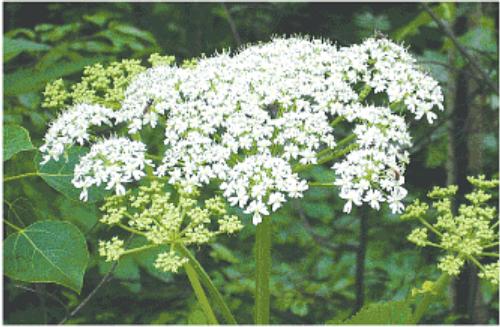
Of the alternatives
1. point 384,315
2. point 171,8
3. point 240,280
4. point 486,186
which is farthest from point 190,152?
point 171,8

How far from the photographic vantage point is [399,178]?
1698 millimetres

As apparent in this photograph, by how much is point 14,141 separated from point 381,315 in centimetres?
89

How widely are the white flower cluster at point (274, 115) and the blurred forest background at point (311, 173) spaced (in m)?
0.65

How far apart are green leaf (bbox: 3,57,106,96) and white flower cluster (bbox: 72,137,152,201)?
2.13 feet

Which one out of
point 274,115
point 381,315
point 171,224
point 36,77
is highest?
point 36,77

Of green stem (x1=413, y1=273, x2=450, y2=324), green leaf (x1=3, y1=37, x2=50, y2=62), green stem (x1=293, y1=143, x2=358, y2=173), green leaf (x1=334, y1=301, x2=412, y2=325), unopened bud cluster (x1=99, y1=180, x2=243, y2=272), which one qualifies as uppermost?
green leaf (x1=3, y1=37, x2=50, y2=62)

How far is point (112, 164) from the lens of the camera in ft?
5.67

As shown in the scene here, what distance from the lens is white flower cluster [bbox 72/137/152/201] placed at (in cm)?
171

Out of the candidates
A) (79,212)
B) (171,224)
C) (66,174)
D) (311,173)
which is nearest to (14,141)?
(66,174)

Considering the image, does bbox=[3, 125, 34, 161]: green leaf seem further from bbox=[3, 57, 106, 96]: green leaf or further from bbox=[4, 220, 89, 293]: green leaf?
bbox=[3, 57, 106, 96]: green leaf

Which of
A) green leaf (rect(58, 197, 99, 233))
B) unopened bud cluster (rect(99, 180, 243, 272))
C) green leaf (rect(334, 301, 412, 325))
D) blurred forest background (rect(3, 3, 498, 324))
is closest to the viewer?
unopened bud cluster (rect(99, 180, 243, 272))

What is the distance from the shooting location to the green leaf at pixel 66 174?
6.06 ft

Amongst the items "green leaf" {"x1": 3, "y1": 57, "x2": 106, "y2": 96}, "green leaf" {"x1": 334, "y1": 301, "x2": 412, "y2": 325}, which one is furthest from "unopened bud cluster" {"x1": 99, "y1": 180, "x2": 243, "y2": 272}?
"green leaf" {"x1": 3, "y1": 57, "x2": 106, "y2": 96}

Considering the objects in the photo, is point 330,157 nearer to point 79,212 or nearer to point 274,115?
point 274,115
